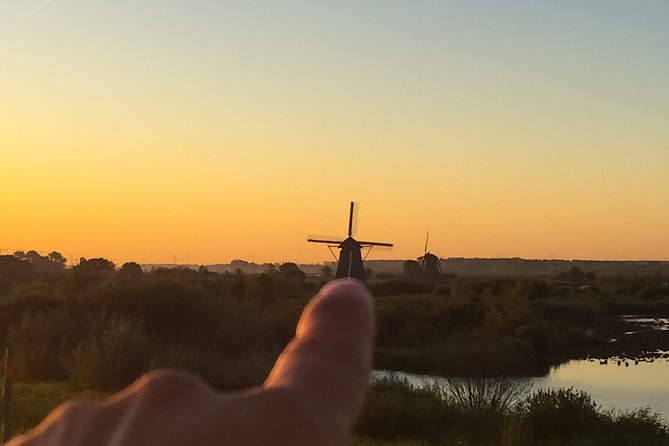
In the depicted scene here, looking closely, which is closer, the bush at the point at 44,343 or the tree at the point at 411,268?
the bush at the point at 44,343

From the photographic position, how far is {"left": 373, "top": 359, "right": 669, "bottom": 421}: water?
91.0 ft

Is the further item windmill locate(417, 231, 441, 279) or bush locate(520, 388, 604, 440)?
windmill locate(417, 231, 441, 279)

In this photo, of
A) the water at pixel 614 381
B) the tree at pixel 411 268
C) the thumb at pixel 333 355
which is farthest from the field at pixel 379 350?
the tree at pixel 411 268

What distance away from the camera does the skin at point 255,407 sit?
2.82 ft

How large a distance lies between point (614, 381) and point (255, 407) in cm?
3430

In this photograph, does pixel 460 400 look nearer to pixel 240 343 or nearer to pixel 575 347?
pixel 240 343

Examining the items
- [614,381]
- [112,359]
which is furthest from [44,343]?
[614,381]

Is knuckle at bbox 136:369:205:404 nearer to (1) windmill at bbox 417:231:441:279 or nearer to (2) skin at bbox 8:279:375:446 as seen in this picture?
(2) skin at bbox 8:279:375:446

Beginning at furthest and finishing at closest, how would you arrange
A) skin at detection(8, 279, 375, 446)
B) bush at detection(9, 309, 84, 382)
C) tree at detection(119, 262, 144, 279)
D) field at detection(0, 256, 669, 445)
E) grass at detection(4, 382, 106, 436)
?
tree at detection(119, 262, 144, 279) < bush at detection(9, 309, 84, 382) < field at detection(0, 256, 669, 445) < grass at detection(4, 382, 106, 436) < skin at detection(8, 279, 375, 446)

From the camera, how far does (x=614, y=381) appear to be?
3331 cm

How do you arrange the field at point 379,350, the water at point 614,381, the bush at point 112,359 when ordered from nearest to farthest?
the field at point 379,350 < the bush at point 112,359 < the water at point 614,381

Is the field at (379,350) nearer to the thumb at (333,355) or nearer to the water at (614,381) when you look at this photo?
the water at (614,381)

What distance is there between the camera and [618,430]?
1881cm

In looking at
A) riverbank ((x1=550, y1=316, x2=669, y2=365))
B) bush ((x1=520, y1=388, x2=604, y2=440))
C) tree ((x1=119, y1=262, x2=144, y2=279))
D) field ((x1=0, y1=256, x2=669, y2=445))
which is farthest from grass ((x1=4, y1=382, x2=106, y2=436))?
riverbank ((x1=550, y1=316, x2=669, y2=365))
